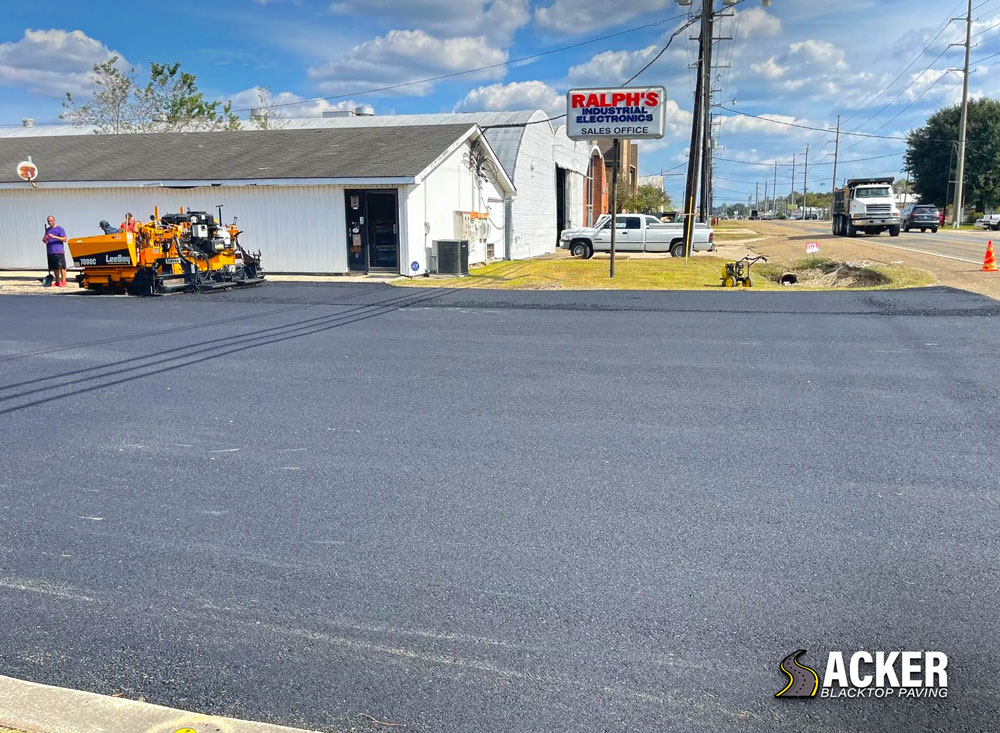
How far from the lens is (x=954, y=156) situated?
75812 millimetres

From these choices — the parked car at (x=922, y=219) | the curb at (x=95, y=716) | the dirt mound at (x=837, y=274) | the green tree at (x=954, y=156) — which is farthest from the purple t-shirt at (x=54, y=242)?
the green tree at (x=954, y=156)

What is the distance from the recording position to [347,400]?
816cm

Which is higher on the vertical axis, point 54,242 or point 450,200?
point 450,200

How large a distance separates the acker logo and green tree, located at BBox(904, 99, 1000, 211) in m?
83.8

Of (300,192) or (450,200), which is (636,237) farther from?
→ (300,192)

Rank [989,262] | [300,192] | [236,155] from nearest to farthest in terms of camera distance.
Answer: [989,262], [300,192], [236,155]

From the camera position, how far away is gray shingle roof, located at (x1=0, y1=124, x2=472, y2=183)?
24.5 meters

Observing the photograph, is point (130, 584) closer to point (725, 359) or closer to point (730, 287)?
point (725, 359)

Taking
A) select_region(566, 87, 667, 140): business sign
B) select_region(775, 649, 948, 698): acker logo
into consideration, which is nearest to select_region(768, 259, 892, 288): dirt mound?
select_region(566, 87, 667, 140): business sign

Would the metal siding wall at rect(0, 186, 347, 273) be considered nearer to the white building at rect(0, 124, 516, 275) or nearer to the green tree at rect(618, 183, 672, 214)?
the white building at rect(0, 124, 516, 275)

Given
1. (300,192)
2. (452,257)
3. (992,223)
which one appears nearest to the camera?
(452,257)

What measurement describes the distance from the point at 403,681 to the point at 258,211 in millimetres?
23474

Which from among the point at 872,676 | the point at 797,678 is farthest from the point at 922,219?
the point at 797,678

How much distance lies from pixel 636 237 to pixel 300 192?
16.0m
